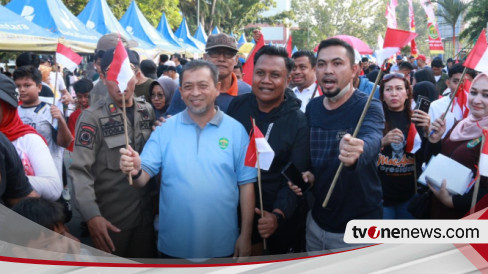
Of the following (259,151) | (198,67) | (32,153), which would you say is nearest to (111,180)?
(32,153)

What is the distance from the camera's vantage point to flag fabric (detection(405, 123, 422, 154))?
113 inches

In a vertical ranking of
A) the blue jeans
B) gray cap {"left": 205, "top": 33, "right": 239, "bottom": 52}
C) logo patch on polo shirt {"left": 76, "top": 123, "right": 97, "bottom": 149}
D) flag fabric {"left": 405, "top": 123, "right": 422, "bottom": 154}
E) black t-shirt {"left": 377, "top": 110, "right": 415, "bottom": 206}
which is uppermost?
gray cap {"left": 205, "top": 33, "right": 239, "bottom": 52}

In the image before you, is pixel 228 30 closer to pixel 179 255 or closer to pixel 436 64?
pixel 436 64

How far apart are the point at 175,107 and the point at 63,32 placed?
551cm

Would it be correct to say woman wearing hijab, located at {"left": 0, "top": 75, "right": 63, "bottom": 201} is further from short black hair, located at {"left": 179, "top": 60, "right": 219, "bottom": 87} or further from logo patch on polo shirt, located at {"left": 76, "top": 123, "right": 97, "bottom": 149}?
short black hair, located at {"left": 179, "top": 60, "right": 219, "bottom": 87}

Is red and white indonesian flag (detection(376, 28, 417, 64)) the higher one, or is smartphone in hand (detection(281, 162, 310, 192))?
red and white indonesian flag (detection(376, 28, 417, 64))

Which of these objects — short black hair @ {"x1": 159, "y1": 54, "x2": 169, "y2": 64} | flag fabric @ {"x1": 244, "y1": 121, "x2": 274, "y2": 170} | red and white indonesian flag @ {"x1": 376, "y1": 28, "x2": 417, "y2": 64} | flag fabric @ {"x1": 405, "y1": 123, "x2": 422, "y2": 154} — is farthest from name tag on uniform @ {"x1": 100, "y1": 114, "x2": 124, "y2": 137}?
short black hair @ {"x1": 159, "y1": 54, "x2": 169, "y2": 64}

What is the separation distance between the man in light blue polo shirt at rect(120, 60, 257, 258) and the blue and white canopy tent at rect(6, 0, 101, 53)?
611cm

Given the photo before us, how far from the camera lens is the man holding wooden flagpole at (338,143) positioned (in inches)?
80.9

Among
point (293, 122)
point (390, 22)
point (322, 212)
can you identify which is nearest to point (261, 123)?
point (293, 122)

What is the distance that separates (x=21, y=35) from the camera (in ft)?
20.5

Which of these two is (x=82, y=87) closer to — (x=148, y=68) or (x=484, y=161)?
(x=148, y=68)

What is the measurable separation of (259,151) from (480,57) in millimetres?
1171

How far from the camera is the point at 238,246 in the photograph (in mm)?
2062
